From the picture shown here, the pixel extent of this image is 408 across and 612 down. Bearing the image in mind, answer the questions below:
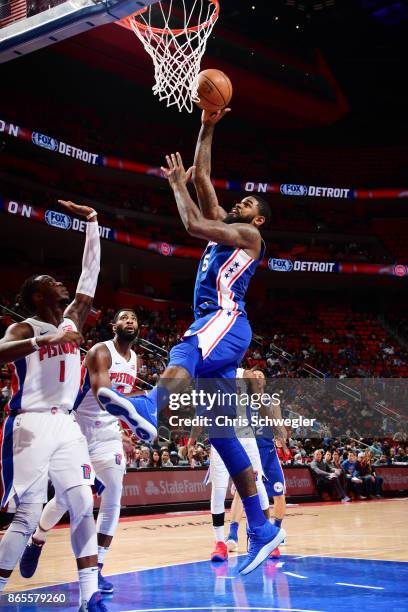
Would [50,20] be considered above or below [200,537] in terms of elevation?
above

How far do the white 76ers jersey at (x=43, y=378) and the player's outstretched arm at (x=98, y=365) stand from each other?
1.40m

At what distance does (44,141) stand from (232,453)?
20892 millimetres

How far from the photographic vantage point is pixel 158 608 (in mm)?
5543

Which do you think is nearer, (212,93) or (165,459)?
(212,93)

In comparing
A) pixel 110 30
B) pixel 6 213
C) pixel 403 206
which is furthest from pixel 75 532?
pixel 403 206

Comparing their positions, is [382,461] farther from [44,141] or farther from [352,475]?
[44,141]

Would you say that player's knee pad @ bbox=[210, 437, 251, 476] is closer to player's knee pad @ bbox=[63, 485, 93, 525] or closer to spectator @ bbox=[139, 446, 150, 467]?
player's knee pad @ bbox=[63, 485, 93, 525]

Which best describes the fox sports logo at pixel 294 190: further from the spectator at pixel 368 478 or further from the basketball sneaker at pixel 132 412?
the basketball sneaker at pixel 132 412

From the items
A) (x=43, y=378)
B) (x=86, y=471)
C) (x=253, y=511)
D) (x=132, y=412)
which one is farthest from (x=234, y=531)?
(x=43, y=378)

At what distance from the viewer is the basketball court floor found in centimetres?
573

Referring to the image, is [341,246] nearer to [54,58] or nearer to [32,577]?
[54,58]

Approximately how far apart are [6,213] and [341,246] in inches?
594

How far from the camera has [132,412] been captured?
480 cm

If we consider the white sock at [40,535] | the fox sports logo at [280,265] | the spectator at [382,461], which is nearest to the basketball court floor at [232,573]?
the white sock at [40,535]
